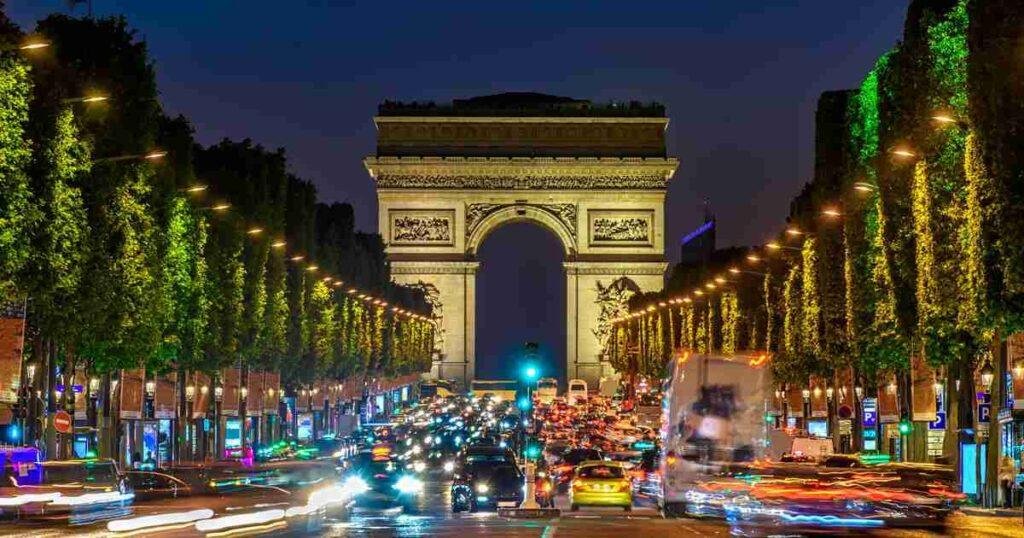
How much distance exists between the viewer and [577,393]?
496 feet

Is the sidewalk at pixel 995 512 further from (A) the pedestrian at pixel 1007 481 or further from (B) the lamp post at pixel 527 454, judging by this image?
(B) the lamp post at pixel 527 454

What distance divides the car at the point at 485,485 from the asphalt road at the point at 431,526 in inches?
178

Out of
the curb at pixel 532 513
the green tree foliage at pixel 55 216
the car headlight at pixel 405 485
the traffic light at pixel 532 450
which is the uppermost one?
the green tree foliage at pixel 55 216

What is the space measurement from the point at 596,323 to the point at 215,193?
88.8m

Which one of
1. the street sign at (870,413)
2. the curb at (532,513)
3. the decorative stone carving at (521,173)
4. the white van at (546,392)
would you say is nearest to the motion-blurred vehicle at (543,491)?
the curb at (532,513)

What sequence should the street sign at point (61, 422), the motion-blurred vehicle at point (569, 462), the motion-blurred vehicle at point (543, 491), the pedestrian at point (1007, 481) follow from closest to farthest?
the pedestrian at point (1007, 481) → the street sign at point (61, 422) → the motion-blurred vehicle at point (543, 491) → the motion-blurred vehicle at point (569, 462)

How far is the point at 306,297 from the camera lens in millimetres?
92188

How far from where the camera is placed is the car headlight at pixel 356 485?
43.3m

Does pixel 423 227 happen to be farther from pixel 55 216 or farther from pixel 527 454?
pixel 55 216

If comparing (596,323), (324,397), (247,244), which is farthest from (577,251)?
(247,244)

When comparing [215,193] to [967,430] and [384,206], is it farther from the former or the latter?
[384,206]

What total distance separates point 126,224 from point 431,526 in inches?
662

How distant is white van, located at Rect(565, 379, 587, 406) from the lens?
485ft

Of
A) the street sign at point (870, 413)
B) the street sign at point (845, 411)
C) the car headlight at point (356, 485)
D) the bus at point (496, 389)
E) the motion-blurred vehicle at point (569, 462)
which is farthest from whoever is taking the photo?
the bus at point (496, 389)
